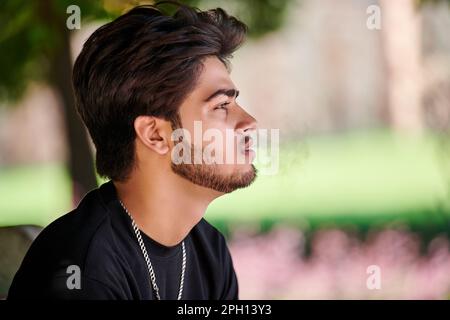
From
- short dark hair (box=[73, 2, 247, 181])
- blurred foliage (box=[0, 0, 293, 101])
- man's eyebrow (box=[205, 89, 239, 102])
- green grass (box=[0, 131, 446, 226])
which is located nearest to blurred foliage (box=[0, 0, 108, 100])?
blurred foliage (box=[0, 0, 293, 101])

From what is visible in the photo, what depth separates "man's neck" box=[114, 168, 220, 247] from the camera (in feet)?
6.16

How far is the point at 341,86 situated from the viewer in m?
5.22

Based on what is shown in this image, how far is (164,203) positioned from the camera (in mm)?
1906

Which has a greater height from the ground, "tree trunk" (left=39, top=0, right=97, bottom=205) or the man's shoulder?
"tree trunk" (left=39, top=0, right=97, bottom=205)

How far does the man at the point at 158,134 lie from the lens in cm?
187

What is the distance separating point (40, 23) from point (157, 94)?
56.0 inches

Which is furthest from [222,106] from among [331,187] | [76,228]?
[331,187]

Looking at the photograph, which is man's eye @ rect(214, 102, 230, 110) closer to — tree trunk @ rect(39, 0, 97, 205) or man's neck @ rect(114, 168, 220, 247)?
man's neck @ rect(114, 168, 220, 247)

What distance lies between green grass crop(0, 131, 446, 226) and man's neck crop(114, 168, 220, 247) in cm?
235

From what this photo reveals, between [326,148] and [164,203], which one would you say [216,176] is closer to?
[164,203]

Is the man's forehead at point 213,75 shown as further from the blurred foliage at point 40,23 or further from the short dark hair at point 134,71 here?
the blurred foliage at point 40,23

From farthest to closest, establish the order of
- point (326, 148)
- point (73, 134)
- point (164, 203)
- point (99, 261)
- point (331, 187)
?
point (326, 148) → point (331, 187) → point (73, 134) → point (164, 203) → point (99, 261)

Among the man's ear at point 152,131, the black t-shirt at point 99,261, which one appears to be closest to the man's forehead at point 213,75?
the man's ear at point 152,131

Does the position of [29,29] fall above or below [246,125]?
above
